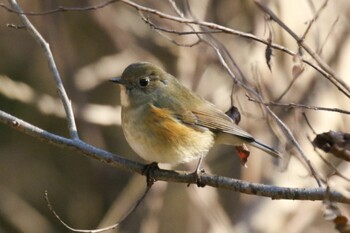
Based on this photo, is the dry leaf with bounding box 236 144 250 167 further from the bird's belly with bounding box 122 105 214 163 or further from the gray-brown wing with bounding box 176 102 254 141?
the bird's belly with bounding box 122 105 214 163

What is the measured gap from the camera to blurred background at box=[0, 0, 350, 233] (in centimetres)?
670

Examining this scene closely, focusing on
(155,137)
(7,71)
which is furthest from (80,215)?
(155,137)

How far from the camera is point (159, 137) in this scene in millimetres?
4457

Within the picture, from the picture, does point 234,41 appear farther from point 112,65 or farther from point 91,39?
point 91,39

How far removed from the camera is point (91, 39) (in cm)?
842

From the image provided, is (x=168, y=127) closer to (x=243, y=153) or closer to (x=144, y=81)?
(x=144, y=81)

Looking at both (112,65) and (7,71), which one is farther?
(7,71)

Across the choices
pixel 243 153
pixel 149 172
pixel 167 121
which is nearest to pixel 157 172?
pixel 149 172

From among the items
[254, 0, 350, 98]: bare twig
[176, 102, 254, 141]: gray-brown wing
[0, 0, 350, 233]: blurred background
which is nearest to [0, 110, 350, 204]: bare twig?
[254, 0, 350, 98]: bare twig

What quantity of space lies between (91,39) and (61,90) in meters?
4.40

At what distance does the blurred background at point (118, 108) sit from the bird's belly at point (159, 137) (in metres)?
1.27

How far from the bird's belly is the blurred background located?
4.18ft

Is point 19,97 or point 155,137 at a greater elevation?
point 155,137

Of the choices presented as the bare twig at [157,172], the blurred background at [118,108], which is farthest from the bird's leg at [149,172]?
the blurred background at [118,108]
